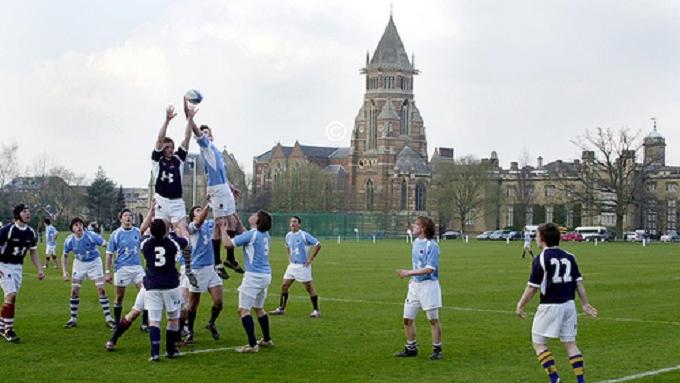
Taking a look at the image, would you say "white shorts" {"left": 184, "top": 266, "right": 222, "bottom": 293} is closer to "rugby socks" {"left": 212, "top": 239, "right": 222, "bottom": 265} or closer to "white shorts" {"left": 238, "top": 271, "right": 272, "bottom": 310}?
"rugby socks" {"left": 212, "top": 239, "right": 222, "bottom": 265}

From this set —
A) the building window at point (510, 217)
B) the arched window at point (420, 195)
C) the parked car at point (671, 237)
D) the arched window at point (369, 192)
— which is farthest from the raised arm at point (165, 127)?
the arched window at point (369, 192)

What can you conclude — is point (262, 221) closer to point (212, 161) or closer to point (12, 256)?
point (212, 161)

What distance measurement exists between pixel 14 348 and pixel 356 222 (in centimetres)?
9480

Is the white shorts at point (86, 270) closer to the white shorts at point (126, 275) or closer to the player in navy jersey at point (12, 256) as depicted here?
the white shorts at point (126, 275)

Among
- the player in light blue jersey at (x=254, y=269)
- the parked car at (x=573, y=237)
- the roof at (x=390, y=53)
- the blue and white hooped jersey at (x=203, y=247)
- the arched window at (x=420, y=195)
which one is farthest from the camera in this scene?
the roof at (x=390, y=53)

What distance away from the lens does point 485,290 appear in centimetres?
3167

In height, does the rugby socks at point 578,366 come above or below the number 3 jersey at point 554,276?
below

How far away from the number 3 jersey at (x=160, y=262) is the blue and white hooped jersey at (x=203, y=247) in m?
2.07

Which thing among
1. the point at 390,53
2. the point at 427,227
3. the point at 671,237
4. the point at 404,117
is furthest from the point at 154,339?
the point at 390,53

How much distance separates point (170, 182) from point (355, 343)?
14.8 feet

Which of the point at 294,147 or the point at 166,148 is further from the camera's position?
the point at 294,147

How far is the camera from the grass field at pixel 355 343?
15133mm

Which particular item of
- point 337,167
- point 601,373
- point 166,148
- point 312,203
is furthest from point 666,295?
point 337,167

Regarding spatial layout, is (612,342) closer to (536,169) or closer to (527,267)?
(527,267)
